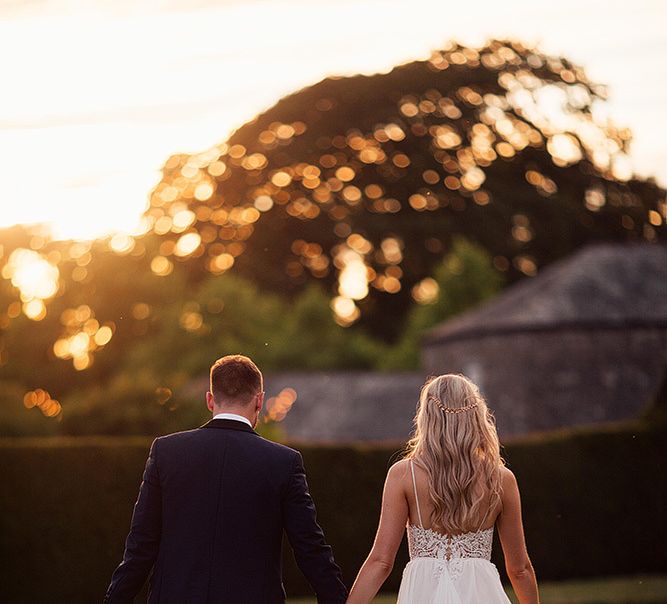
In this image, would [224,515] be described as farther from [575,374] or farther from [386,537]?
[575,374]

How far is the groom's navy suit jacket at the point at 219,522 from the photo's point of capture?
581 centimetres

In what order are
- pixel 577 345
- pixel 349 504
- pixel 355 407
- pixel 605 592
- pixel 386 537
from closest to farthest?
pixel 386 537, pixel 605 592, pixel 349 504, pixel 577 345, pixel 355 407

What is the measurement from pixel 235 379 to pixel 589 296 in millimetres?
38822

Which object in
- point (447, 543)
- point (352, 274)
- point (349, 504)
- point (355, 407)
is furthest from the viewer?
point (352, 274)

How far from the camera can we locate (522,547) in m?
6.20

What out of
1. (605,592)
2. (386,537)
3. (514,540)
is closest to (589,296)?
(605,592)

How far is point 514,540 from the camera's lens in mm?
6121

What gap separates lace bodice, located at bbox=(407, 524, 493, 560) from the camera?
6.19 metres

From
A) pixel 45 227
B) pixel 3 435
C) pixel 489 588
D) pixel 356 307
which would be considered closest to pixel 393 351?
pixel 356 307

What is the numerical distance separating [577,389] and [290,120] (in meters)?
14.7

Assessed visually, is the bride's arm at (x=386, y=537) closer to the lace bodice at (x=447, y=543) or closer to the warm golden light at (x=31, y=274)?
the lace bodice at (x=447, y=543)

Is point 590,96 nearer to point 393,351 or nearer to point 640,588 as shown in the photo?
point 393,351

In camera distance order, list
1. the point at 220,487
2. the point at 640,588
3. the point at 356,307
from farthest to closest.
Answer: the point at 356,307
the point at 640,588
the point at 220,487

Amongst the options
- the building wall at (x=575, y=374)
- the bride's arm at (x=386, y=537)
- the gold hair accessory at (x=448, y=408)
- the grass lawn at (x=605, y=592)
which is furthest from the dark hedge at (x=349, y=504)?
the building wall at (x=575, y=374)
